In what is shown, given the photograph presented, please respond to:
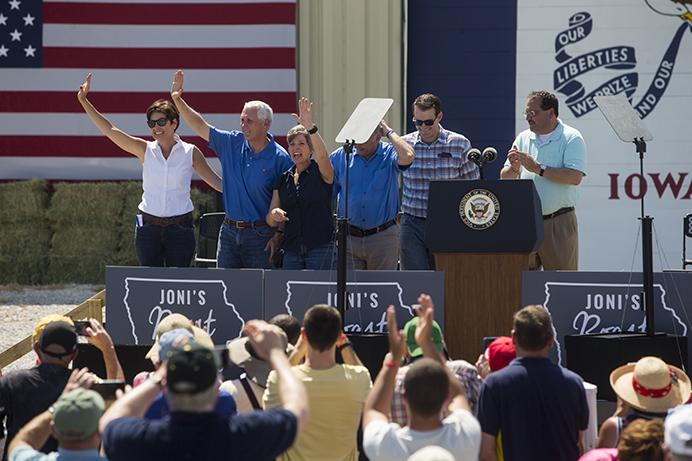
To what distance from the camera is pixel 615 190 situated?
12125mm

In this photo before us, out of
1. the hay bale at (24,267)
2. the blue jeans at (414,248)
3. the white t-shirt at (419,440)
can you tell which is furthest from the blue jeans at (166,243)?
the hay bale at (24,267)

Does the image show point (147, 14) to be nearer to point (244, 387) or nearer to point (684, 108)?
point (684, 108)

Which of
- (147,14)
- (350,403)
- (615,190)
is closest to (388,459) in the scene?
(350,403)

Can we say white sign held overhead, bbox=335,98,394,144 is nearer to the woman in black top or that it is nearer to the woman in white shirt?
the woman in black top

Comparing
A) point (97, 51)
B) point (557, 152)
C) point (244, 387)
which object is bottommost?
point (244, 387)

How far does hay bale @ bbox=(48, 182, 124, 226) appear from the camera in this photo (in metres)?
12.8

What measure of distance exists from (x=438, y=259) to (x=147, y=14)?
6.40 m

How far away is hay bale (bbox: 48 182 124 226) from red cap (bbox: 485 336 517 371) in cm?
789

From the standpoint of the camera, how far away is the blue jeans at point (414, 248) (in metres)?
8.23

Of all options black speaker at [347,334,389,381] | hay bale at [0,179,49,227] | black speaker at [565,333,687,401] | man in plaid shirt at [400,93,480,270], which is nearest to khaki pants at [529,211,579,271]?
man in plaid shirt at [400,93,480,270]

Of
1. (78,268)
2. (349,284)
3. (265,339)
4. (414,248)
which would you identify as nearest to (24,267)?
(78,268)

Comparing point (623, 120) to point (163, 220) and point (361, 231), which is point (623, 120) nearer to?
point (361, 231)

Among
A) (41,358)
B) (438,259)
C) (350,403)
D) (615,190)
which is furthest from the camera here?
(615,190)

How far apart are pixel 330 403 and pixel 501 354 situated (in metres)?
0.99
